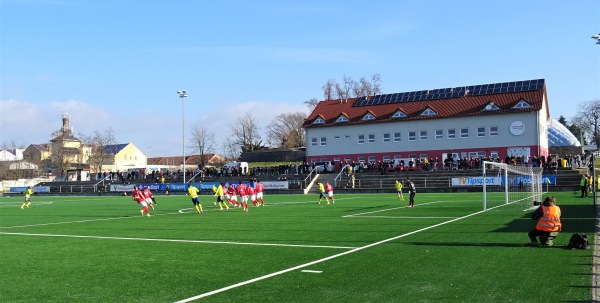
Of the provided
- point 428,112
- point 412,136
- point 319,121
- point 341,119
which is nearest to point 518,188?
point 428,112

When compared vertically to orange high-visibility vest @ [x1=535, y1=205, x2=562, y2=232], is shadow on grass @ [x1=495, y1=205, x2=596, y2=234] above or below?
below

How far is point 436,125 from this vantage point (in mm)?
61938

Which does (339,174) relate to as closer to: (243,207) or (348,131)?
(348,131)

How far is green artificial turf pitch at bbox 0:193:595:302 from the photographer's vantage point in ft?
29.0

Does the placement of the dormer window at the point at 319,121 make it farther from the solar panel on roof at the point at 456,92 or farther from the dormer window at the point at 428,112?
the dormer window at the point at 428,112

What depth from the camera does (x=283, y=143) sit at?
358 ft

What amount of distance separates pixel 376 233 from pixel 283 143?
92198 millimetres

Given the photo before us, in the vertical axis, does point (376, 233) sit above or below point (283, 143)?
below

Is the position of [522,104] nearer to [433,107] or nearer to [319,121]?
[433,107]

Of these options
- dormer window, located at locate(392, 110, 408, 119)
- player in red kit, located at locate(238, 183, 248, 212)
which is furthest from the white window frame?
player in red kit, located at locate(238, 183, 248, 212)

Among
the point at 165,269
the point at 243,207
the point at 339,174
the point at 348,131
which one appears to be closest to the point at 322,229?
the point at 165,269

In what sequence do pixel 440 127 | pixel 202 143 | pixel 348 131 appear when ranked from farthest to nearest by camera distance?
pixel 202 143 < pixel 348 131 < pixel 440 127

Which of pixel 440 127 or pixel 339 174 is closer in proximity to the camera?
pixel 339 174

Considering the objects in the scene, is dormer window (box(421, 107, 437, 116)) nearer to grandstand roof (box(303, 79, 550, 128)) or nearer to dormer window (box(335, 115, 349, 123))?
grandstand roof (box(303, 79, 550, 128))
